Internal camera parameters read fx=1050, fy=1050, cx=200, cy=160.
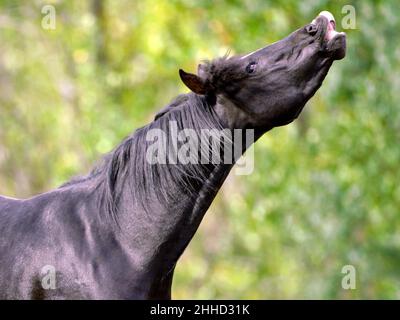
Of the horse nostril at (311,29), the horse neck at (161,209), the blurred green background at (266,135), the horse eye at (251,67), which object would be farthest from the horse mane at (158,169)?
the blurred green background at (266,135)

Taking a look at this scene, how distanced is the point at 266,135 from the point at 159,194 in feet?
35.0

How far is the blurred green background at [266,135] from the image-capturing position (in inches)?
537

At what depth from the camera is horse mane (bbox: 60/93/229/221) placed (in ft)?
18.7

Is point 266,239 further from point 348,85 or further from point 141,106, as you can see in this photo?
point 348,85

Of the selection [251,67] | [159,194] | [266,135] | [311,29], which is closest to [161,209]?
[159,194]

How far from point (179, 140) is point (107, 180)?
18.7 inches

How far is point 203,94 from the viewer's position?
579 centimetres

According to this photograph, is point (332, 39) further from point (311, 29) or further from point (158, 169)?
point (158, 169)

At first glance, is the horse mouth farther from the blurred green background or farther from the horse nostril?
the blurred green background

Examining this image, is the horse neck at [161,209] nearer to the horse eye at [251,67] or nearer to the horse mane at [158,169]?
Answer: the horse mane at [158,169]

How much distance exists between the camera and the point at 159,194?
572 centimetres

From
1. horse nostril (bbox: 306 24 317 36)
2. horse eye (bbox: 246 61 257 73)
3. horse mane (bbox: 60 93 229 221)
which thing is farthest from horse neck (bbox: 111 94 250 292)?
horse nostril (bbox: 306 24 317 36)
